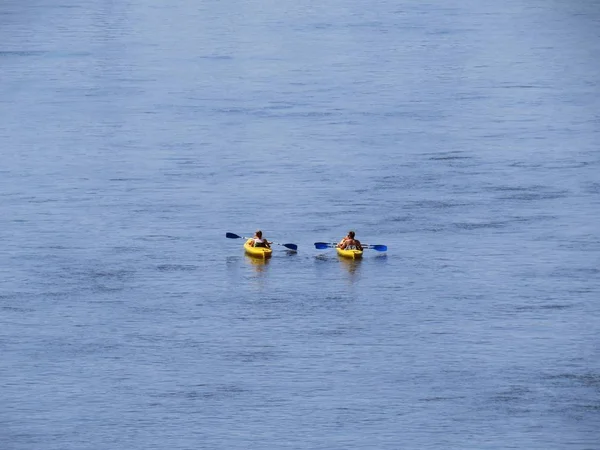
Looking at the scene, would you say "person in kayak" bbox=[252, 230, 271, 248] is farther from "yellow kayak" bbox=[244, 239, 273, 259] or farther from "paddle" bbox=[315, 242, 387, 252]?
"paddle" bbox=[315, 242, 387, 252]

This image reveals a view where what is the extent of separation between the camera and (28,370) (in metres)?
68.7

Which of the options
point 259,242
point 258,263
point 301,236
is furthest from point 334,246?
point 301,236

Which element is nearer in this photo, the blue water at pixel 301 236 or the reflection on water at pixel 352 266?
the blue water at pixel 301 236

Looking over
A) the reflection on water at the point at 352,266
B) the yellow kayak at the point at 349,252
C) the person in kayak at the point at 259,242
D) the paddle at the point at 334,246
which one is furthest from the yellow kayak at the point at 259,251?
the reflection on water at the point at 352,266

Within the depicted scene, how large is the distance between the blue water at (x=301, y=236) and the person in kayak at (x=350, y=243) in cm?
107

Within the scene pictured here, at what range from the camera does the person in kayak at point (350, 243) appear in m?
81.0

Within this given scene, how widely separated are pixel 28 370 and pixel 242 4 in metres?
97.7

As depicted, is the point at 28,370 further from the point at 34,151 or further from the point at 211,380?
the point at 34,151

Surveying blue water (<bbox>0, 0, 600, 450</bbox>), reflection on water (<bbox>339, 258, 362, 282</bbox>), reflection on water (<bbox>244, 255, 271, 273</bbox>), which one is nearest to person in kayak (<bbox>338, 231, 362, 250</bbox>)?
reflection on water (<bbox>339, 258, 362, 282</bbox>)

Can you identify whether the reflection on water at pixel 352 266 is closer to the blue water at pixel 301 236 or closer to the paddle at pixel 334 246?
the blue water at pixel 301 236

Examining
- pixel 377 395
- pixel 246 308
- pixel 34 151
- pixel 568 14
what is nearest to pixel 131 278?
pixel 246 308

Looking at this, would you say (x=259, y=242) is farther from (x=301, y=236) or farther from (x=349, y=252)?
(x=301, y=236)

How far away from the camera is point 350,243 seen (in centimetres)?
8106

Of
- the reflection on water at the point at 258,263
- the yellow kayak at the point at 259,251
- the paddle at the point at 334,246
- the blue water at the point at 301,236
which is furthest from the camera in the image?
the yellow kayak at the point at 259,251
